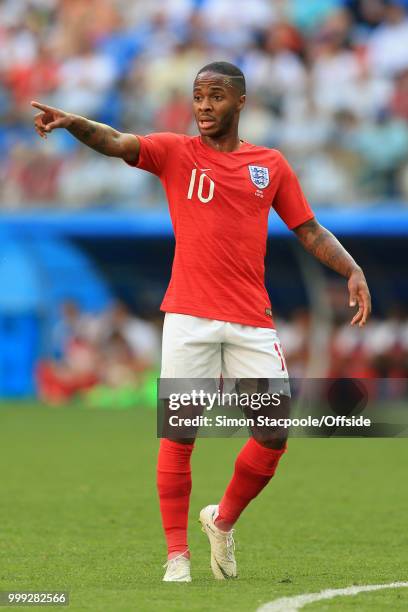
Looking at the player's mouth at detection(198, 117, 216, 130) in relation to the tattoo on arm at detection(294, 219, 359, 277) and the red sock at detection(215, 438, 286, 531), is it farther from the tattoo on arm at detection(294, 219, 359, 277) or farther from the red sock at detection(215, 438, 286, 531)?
the red sock at detection(215, 438, 286, 531)

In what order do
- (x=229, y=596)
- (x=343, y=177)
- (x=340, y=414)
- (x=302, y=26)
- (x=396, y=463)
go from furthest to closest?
(x=302, y=26)
(x=343, y=177)
(x=396, y=463)
(x=340, y=414)
(x=229, y=596)

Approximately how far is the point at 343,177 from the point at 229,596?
1308cm

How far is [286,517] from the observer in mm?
8531

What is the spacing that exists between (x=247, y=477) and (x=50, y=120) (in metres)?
1.81

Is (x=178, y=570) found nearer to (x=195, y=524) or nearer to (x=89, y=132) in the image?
(x=89, y=132)

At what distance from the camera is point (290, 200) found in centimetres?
630

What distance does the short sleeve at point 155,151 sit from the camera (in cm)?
595

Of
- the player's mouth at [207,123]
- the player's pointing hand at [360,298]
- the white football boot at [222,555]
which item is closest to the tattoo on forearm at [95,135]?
the player's mouth at [207,123]

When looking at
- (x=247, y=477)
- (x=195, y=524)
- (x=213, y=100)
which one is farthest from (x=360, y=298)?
(x=195, y=524)

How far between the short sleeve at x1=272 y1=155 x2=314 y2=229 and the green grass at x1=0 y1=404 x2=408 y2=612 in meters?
1.64

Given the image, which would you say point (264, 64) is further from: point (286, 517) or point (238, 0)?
point (286, 517)

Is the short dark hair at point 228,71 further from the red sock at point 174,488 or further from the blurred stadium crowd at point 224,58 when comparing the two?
the blurred stadium crowd at point 224,58

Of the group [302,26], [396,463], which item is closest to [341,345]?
[302,26]

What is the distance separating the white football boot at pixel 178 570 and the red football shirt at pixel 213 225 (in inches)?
41.9
